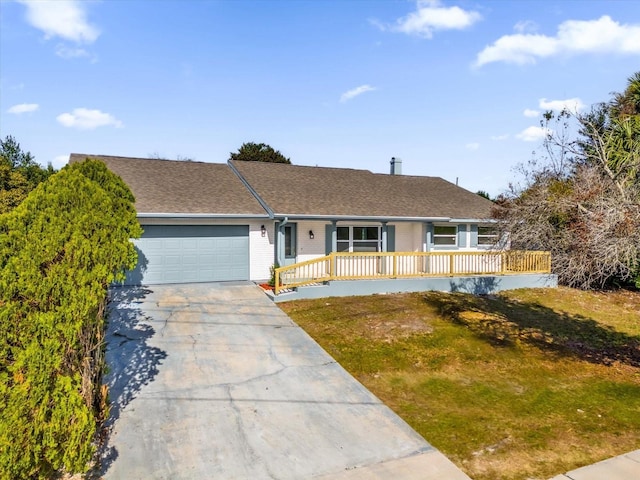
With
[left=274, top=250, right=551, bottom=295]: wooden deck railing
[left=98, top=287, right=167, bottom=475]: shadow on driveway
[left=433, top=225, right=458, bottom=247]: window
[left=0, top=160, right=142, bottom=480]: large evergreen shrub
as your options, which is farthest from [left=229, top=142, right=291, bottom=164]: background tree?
[left=0, top=160, right=142, bottom=480]: large evergreen shrub

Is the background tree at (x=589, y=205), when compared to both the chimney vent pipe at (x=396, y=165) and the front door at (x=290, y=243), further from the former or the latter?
the chimney vent pipe at (x=396, y=165)

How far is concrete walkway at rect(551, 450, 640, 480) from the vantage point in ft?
13.6

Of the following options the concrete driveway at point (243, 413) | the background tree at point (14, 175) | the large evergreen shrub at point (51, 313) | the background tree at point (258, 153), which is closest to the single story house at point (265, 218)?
the concrete driveway at point (243, 413)

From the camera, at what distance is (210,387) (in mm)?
6285

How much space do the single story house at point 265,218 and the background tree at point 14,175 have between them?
5.46m

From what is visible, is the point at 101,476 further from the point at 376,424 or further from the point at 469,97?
the point at 469,97

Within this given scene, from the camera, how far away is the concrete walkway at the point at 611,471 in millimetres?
4145

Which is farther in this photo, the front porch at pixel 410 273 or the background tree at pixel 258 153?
the background tree at pixel 258 153

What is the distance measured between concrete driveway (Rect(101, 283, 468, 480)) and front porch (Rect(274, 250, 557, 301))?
12.6 ft

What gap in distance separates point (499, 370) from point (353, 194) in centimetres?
1163

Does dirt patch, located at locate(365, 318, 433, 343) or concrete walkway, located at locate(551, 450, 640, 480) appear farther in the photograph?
dirt patch, located at locate(365, 318, 433, 343)

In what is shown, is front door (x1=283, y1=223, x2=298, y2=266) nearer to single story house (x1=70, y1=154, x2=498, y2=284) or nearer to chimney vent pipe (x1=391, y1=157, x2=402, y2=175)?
single story house (x1=70, y1=154, x2=498, y2=284)

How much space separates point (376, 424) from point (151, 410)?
10.7 feet

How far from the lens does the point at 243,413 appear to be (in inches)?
215
